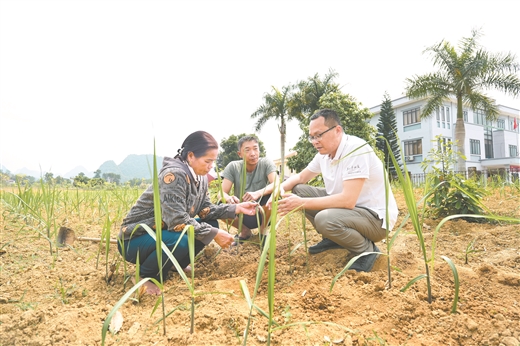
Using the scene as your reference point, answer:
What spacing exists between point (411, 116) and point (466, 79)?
36.2 feet

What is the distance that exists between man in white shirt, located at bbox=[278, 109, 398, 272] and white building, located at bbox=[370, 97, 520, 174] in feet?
74.5

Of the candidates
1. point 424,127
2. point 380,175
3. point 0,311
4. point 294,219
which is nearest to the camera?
point 0,311

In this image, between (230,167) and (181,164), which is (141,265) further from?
(230,167)

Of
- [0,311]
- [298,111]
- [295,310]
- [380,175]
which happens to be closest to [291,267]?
[295,310]

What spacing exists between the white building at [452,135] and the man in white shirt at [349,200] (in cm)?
2271

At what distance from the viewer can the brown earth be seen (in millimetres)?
1125

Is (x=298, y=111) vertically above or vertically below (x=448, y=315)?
above

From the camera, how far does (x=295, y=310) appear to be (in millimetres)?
1325

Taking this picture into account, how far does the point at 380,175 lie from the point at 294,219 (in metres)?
1.69

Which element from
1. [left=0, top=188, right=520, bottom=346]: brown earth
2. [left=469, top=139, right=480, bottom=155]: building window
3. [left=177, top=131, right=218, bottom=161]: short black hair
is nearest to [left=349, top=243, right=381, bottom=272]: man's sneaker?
[left=0, top=188, right=520, bottom=346]: brown earth

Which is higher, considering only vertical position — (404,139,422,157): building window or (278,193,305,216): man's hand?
(404,139,422,157): building window

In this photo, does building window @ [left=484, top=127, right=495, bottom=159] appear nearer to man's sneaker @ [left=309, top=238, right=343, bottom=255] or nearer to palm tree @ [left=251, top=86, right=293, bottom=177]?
palm tree @ [left=251, top=86, right=293, bottom=177]

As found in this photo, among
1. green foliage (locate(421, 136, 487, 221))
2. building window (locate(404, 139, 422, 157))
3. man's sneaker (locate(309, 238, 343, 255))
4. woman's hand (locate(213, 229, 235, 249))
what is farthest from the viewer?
building window (locate(404, 139, 422, 157))

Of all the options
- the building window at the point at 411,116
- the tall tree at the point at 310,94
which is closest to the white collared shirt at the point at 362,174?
the tall tree at the point at 310,94
